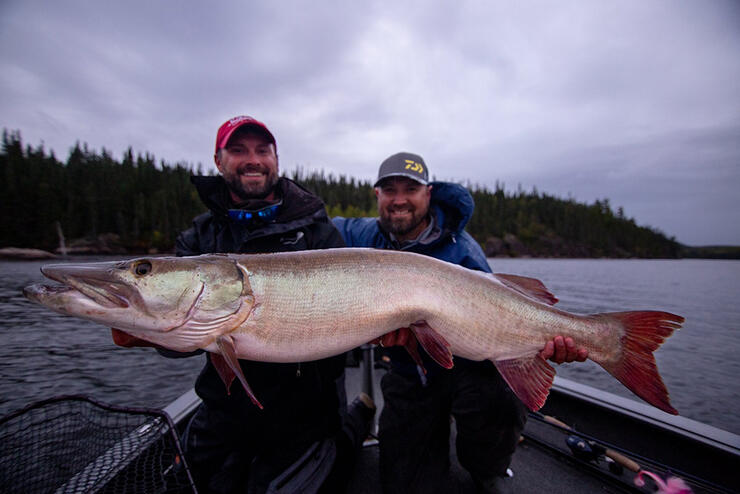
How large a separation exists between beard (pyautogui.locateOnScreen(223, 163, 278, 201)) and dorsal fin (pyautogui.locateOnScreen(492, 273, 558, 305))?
2.06 m

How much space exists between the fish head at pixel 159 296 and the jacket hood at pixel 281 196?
93cm

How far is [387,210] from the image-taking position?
146 inches

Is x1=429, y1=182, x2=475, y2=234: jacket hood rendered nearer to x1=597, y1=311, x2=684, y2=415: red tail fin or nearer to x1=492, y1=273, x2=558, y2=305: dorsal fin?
x1=492, y1=273, x2=558, y2=305: dorsal fin

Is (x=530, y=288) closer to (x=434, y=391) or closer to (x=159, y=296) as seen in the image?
(x=434, y=391)

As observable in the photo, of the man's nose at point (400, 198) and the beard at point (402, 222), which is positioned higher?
the man's nose at point (400, 198)

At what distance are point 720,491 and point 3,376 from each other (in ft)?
37.0

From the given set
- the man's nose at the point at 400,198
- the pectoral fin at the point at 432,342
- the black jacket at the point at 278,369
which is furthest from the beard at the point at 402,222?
the pectoral fin at the point at 432,342

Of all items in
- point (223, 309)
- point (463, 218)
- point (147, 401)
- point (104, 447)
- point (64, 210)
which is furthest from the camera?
point (64, 210)

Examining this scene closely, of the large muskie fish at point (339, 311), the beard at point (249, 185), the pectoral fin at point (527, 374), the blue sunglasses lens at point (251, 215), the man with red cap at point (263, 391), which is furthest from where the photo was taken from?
the beard at point (249, 185)

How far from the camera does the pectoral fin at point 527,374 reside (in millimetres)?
2172

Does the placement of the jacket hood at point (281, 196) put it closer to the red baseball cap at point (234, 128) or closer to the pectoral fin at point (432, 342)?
the red baseball cap at point (234, 128)

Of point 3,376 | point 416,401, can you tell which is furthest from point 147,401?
point 416,401

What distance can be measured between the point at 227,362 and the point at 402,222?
2323 millimetres

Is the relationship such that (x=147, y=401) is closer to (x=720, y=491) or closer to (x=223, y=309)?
(x=223, y=309)
